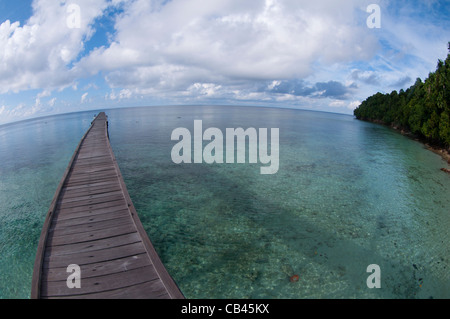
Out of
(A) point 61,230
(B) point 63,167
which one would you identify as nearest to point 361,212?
(A) point 61,230

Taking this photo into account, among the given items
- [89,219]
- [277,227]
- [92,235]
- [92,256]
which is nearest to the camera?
[92,256]

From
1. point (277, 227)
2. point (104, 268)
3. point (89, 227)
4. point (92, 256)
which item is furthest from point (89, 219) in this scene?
point (277, 227)

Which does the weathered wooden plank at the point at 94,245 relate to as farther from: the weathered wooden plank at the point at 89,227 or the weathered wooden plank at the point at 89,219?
the weathered wooden plank at the point at 89,219

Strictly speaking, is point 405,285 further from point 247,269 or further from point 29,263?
point 29,263

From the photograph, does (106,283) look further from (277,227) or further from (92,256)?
(277,227)

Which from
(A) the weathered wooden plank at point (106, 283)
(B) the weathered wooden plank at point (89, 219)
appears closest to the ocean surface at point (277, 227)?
(B) the weathered wooden plank at point (89, 219)
